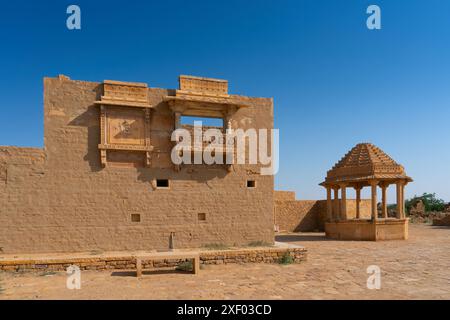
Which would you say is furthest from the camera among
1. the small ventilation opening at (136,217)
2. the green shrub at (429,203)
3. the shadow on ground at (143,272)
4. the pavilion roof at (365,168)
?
the green shrub at (429,203)

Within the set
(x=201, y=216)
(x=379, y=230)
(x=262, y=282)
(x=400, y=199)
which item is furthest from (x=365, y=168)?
(x=262, y=282)

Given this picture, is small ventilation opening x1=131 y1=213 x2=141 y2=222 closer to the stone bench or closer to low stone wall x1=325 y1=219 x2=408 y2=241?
the stone bench

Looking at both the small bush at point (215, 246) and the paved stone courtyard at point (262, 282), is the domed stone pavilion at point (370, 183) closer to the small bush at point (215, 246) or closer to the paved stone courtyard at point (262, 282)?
the paved stone courtyard at point (262, 282)

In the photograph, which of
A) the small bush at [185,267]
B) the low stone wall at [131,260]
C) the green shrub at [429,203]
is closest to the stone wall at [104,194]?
the low stone wall at [131,260]

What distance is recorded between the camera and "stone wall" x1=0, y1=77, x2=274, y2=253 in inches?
382

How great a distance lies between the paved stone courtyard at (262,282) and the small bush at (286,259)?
0.44 metres

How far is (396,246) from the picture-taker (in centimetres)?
1443

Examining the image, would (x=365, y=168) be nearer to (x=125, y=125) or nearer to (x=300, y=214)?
(x=300, y=214)

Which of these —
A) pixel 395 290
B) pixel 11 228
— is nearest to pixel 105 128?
pixel 11 228

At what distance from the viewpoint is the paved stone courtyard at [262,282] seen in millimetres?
6797

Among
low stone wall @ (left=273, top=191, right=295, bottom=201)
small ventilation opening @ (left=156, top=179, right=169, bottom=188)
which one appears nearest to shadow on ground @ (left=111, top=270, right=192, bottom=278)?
small ventilation opening @ (left=156, top=179, right=169, bottom=188)

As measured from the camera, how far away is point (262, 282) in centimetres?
792

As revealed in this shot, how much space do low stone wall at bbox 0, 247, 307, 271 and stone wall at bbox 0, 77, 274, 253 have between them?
3.13 feet
